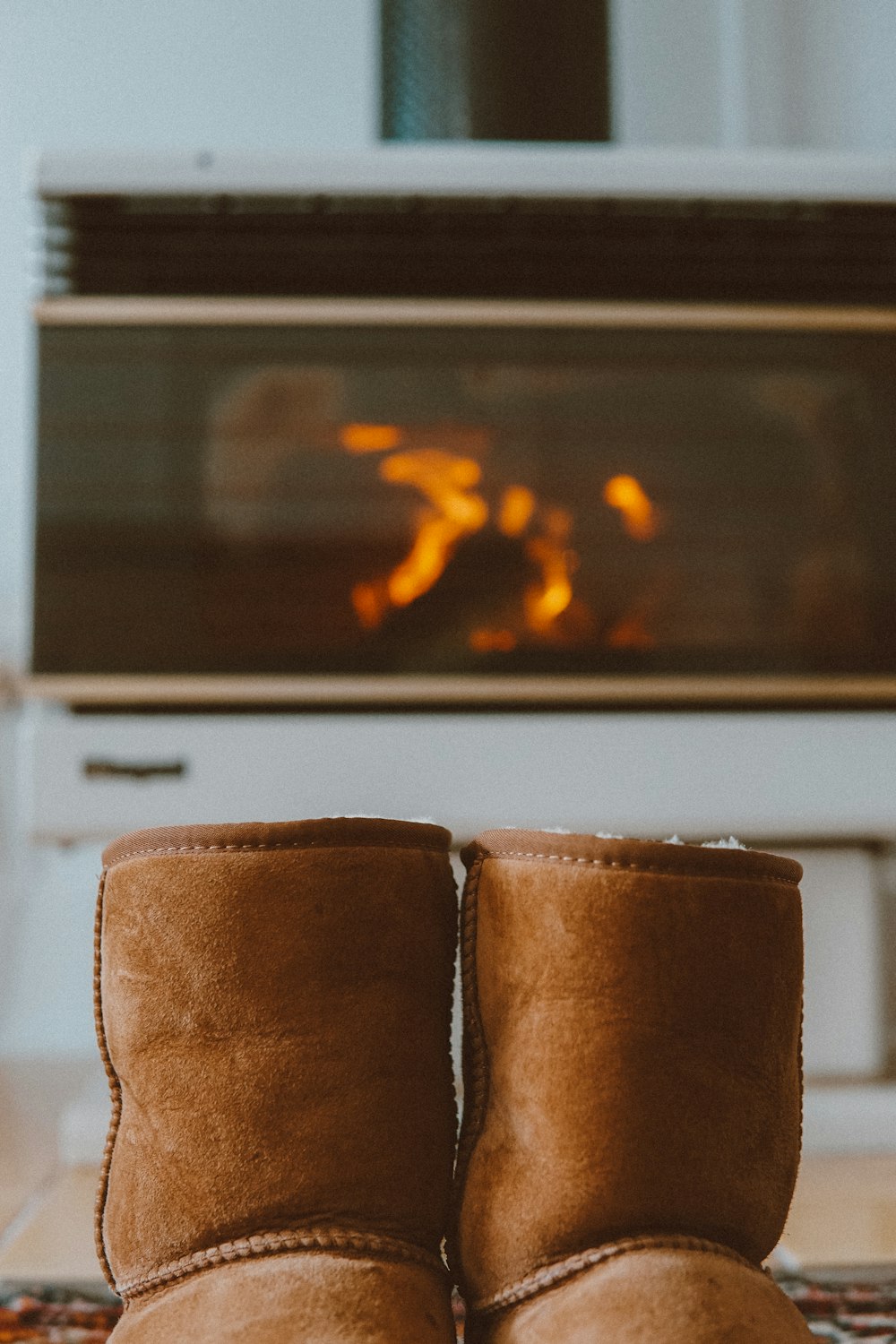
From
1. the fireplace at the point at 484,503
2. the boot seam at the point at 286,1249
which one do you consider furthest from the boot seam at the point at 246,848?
the fireplace at the point at 484,503

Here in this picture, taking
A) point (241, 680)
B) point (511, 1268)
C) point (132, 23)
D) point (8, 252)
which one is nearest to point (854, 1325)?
point (511, 1268)

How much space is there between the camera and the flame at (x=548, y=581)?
3.77 ft

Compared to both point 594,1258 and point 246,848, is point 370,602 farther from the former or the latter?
point 594,1258

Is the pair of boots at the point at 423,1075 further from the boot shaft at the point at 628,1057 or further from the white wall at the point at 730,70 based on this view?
the white wall at the point at 730,70

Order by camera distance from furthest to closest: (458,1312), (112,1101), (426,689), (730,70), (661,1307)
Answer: (730,70)
(426,689)
(458,1312)
(112,1101)
(661,1307)

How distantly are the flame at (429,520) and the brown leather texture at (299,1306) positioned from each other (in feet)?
2.37

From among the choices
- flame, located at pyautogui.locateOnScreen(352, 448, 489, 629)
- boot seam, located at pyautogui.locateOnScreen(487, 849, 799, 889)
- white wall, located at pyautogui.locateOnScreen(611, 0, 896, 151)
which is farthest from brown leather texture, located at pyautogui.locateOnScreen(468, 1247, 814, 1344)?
white wall, located at pyautogui.locateOnScreen(611, 0, 896, 151)

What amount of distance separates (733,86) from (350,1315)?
1.67 m

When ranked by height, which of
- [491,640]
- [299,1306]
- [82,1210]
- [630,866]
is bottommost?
[82,1210]

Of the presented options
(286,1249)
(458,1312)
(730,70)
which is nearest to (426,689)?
(458,1312)

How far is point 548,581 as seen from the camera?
115 centimetres

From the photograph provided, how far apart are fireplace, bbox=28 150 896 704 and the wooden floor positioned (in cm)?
43

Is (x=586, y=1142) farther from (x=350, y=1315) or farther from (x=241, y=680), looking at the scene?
(x=241, y=680)

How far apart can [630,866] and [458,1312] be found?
35 centimetres
